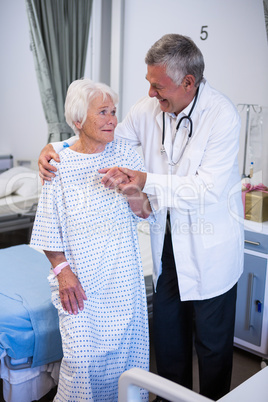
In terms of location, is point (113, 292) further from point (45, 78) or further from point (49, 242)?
point (45, 78)

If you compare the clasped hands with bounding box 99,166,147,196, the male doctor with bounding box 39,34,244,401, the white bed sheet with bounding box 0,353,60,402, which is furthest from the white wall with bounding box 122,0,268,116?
the white bed sheet with bounding box 0,353,60,402

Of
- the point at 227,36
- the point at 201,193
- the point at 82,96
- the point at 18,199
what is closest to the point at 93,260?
the point at 201,193

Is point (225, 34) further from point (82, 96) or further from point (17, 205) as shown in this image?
point (17, 205)

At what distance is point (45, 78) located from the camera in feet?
11.7

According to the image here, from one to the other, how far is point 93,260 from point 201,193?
A: 45 cm

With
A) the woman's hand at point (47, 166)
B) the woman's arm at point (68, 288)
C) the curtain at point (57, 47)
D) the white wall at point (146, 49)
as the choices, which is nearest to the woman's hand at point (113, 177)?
the woman's hand at point (47, 166)

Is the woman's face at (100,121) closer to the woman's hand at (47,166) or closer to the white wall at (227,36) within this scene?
the woman's hand at (47,166)

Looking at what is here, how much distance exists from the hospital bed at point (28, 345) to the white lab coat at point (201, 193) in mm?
504

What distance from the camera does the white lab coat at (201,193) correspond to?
1.62 metres

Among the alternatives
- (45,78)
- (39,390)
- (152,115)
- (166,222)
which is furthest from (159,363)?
(45,78)

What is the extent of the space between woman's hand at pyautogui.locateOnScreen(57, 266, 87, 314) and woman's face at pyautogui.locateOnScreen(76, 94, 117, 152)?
0.48 meters

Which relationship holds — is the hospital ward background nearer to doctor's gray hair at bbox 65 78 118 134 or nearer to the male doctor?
the male doctor

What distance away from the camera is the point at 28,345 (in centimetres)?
185

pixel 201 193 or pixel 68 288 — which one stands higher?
pixel 201 193
